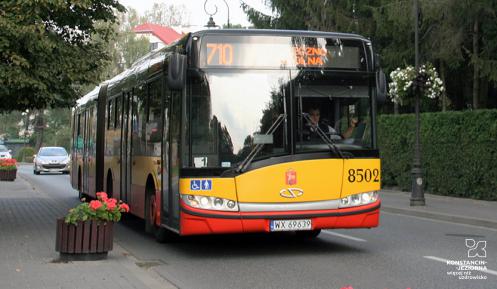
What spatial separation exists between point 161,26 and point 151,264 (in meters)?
94.0

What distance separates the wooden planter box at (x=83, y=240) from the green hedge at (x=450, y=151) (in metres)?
14.5

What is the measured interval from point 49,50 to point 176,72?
395 cm

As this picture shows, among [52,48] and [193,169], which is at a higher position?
[52,48]

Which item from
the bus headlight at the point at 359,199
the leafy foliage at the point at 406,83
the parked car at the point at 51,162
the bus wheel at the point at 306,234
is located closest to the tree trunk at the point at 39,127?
the parked car at the point at 51,162

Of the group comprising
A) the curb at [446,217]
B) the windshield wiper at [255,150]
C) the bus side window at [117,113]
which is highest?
the bus side window at [117,113]

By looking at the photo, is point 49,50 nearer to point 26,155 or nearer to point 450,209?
point 450,209

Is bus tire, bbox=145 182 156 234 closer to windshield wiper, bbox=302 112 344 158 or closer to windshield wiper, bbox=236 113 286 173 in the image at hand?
windshield wiper, bbox=236 113 286 173

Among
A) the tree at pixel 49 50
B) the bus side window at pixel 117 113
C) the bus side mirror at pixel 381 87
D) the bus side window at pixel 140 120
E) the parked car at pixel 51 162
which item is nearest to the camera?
the bus side mirror at pixel 381 87

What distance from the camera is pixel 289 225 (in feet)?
35.1

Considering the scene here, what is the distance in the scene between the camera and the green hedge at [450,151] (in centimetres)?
2252

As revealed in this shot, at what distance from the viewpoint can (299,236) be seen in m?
13.5

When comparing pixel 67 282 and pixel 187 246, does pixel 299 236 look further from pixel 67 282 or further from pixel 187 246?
pixel 67 282

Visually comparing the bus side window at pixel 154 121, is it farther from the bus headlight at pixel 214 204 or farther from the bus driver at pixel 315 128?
the bus driver at pixel 315 128

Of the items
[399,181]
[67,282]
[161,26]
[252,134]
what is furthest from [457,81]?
[161,26]
